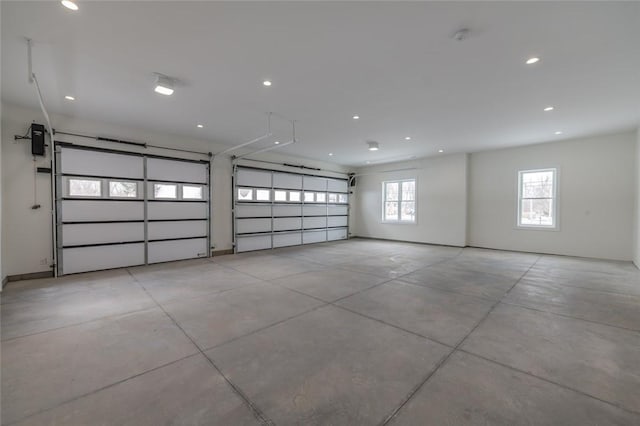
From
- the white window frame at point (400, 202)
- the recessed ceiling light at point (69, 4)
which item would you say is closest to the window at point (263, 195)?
the white window frame at point (400, 202)

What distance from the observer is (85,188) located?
546 cm

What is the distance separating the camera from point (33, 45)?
292 centimetres

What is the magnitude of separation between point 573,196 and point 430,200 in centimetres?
373

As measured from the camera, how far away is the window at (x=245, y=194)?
7.87m

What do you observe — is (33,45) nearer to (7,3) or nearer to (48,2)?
(7,3)

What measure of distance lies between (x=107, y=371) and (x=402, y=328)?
2735mm

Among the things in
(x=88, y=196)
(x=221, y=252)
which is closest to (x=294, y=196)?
(x=221, y=252)

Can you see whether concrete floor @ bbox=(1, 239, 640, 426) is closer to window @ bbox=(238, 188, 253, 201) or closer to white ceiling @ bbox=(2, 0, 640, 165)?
white ceiling @ bbox=(2, 0, 640, 165)

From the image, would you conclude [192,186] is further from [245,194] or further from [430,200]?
[430,200]

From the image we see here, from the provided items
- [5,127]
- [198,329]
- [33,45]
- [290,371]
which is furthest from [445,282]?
[5,127]

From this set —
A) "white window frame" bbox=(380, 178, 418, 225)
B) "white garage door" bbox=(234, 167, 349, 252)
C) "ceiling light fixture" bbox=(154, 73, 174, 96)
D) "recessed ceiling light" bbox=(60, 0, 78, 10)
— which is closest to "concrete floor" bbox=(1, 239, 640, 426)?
"ceiling light fixture" bbox=(154, 73, 174, 96)

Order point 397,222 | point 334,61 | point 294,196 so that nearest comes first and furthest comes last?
point 334,61 < point 294,196 < point 397,222

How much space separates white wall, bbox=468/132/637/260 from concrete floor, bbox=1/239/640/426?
9.12 feet

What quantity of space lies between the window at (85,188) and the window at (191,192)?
1682 millimetres
